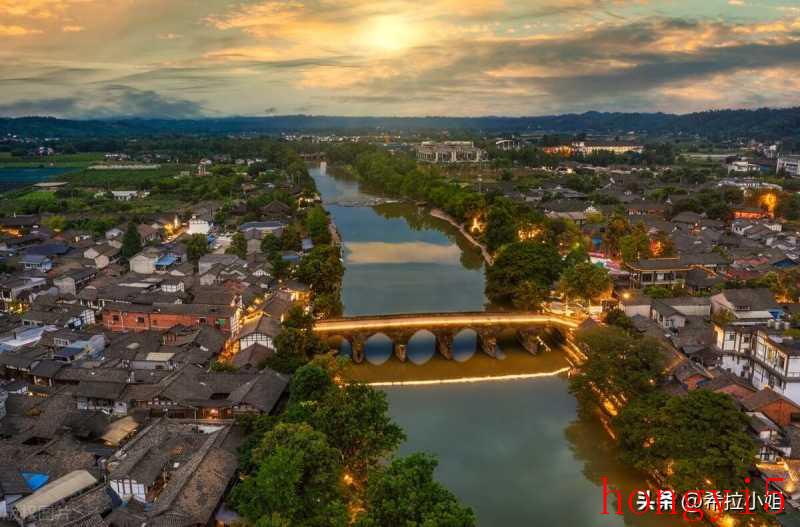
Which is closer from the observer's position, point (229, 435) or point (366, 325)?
point (229, 435)

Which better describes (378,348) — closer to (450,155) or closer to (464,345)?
(464,345)

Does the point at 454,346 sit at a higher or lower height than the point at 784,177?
lower

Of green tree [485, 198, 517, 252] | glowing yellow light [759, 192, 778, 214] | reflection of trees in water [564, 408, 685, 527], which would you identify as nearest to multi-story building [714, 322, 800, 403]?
reflection of trees in water [564, 408, 685, 527]

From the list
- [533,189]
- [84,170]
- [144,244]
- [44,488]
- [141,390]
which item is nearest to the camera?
[44,488]

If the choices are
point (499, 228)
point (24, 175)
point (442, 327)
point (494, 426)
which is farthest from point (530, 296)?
point (24, 175)

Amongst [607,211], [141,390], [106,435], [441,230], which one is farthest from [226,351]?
[607,211]

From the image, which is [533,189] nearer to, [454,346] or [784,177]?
[784,177]
